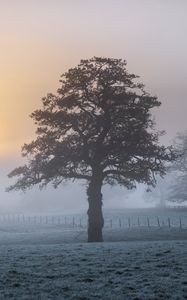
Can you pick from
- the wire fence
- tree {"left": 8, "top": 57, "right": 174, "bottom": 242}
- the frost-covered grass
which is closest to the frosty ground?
the frost-covered grass

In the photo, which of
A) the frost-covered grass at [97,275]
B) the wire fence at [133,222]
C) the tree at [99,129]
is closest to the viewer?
the frost-covered grass at [97,275]

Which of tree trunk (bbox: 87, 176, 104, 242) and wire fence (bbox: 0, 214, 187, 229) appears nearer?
tree trunk (bbox: 87, 176, 104, 242)

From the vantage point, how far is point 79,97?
3941 cm

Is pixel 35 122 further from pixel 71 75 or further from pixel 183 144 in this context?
pixel 183 144

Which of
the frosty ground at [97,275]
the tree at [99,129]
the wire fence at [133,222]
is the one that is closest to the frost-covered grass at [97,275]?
the frosty ground at [97,275]

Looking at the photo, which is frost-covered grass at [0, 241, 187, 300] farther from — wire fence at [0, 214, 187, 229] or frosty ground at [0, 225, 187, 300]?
wire fence at [0, 214, 187, 229]

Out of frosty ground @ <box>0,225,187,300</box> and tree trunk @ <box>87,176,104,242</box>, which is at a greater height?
tree trunk @ <box>87,176,104,242</box>

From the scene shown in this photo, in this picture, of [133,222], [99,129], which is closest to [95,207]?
[99,129]

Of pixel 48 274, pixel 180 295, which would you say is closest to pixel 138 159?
pixel 48 274

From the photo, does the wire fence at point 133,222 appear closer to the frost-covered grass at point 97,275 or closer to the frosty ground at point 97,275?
the frosty ground at point 97,275

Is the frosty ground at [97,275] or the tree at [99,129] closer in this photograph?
the frosty ground at [97,275]

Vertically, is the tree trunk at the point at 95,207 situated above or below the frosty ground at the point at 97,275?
above

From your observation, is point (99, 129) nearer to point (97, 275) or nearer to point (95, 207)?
point (95, 207)

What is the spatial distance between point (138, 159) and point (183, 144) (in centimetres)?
6069
